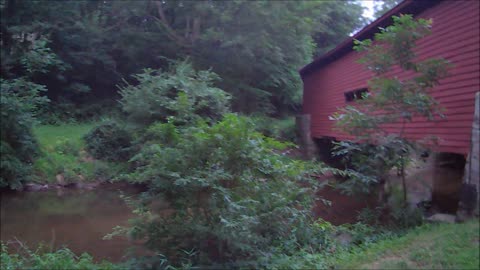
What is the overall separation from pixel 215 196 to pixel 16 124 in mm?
9720

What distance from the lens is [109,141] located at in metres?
16.0

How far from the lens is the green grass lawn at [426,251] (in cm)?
440

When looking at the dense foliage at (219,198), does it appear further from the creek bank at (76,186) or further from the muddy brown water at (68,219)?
the creek bank at (76,186)

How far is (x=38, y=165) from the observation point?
45.7 ft

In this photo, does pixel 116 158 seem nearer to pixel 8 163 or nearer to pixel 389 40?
pixel 8 163

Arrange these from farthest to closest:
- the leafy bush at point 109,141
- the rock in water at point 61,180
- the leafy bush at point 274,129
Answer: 1. the leafy bush at point 274,129
2. the leafy bush at point 109,141
3. the rock in water at point 61,180

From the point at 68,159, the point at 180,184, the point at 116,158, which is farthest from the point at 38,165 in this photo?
the point at 180,184

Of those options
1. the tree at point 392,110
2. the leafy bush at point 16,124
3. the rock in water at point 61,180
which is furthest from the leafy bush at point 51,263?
the rock in water at point 61,180

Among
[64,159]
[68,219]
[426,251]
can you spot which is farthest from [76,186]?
[426,251]

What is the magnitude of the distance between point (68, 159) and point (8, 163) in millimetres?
2785

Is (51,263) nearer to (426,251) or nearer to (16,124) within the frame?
(426,251)

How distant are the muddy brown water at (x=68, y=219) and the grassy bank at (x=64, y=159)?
0.76m

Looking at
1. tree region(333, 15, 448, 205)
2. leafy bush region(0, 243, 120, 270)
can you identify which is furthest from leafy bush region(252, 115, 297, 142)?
leafy bush region(0, 243, 120, 270)

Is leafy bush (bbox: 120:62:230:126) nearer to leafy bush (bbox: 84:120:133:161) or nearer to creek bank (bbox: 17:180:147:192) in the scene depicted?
leafy bush (bbox: 84:120:133:161)
